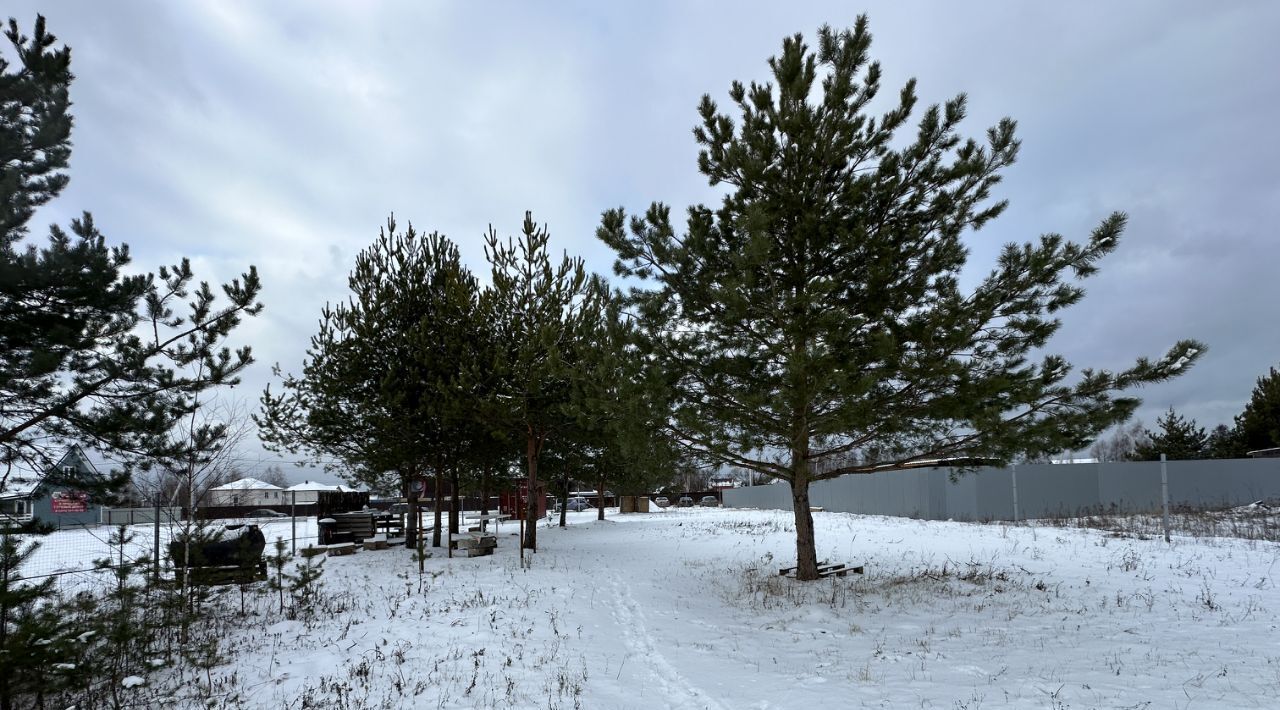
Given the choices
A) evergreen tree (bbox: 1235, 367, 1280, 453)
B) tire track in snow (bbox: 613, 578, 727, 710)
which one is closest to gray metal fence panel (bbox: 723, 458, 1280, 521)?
evergreen tree (bbox: 1235, 367, 1280, 453)

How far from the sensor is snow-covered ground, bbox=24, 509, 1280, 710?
525 cm

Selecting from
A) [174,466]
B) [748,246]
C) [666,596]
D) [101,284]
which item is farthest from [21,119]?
[666,596]

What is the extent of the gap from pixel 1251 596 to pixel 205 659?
12609 millimetres

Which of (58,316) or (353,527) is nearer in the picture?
(58,316)

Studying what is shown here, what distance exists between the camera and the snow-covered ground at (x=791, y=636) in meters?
5.25

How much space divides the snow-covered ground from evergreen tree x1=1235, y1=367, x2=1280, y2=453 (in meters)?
21.9

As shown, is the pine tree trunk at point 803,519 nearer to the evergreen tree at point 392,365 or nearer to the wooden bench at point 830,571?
the wooden bench at point 830,571

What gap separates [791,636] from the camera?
24.2 feet

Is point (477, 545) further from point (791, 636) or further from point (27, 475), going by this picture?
point (27, 475)

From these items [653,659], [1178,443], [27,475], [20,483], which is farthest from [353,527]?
[1178,443]

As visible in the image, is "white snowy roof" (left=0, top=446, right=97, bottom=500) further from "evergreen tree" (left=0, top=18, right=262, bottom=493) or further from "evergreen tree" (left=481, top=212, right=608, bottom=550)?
"evergreen tree" (left=481, top=212, right=608, bottom=550)

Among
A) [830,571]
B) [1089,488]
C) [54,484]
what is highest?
[54,484]

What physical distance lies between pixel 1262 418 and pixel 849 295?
32856mm

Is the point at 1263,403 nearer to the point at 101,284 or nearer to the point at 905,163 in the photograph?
the point at 905,163
